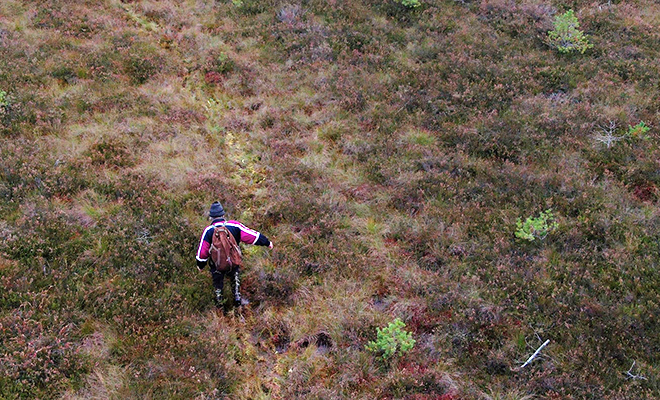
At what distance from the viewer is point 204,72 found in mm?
14320

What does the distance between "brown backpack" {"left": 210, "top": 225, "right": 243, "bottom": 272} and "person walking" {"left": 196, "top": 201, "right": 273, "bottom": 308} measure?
68mm

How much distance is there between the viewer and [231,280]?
25.8ft

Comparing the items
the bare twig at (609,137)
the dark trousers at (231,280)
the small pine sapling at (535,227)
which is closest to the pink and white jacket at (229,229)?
the dark trousers at (231,280)

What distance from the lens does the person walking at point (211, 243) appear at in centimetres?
737

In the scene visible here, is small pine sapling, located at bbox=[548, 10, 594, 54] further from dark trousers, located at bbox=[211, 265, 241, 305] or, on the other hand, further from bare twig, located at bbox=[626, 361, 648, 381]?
dark trousers, located at bbox=[211, 265, 241, 305]

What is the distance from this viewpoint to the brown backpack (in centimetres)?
726

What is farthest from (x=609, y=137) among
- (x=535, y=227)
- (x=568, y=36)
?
(x=568, y=36)

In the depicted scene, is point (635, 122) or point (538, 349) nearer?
point (538, 349)

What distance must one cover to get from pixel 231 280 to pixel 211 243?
2.85 ft

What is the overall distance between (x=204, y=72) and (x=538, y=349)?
12.2 m

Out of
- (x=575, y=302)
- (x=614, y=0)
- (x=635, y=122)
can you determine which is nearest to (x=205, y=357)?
(x=575, y=302)

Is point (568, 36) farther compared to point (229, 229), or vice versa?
point (568, 36)

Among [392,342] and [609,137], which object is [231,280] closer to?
[392,342]

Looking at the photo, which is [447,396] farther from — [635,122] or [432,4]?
[432,4]
